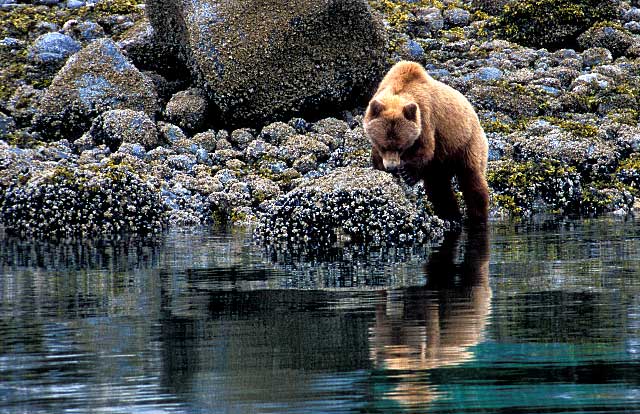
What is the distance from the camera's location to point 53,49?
24.0 metres

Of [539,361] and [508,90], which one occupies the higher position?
[508,90]

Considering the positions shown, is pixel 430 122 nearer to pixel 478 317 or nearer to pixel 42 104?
pixel 478 317

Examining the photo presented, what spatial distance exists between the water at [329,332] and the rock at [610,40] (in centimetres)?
1305

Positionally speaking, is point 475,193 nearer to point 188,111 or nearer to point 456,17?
point 188,111

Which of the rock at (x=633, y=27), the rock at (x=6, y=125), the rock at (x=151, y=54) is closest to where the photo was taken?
the rock at (x=6, y=125)

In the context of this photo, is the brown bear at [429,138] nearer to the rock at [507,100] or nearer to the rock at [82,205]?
the rock at [82,205]

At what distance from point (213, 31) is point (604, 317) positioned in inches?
567

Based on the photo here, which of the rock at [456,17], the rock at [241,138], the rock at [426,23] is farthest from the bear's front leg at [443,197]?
the rock at [456,17]

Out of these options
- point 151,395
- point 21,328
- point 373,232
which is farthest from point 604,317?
point 373,232

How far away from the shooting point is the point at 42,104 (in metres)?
21.2

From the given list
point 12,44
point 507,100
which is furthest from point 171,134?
point 12,44

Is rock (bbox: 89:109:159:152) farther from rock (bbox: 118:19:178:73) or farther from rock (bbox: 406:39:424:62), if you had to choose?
rock (bbox: 406:39:424:62)

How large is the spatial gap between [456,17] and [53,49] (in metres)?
8.85

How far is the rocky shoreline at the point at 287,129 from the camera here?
51.0 ft
